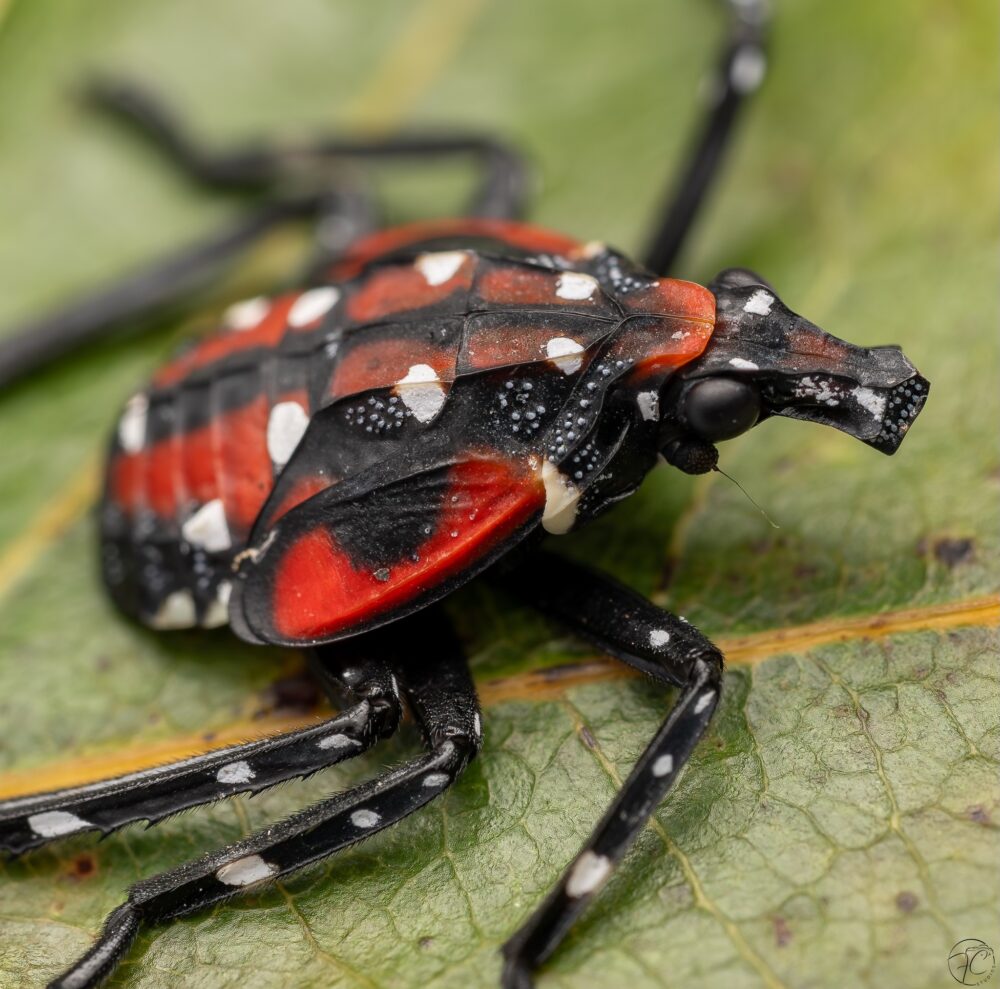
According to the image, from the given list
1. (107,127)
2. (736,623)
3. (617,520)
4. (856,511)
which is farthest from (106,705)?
(107,127)

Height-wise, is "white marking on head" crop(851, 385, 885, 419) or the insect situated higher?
"white marking on head" crop(851, 385, 885, 419)

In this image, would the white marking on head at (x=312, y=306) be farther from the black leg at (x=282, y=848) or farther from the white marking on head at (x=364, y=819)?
the white marking on head at (x=364, y=819)

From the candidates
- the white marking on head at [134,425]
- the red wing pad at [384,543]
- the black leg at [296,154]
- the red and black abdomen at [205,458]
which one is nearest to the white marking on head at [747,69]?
the black leg at [296,154]

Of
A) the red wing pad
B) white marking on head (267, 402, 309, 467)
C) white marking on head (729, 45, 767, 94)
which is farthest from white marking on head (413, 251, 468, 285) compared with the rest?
white marking on head (729, 45, 767, 94)

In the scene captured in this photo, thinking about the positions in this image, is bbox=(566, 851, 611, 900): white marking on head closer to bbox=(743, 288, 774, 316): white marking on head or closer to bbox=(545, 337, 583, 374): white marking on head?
bbox=(545, 337, 583, 374): white marking on head

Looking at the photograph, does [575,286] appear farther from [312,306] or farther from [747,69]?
[747,69]

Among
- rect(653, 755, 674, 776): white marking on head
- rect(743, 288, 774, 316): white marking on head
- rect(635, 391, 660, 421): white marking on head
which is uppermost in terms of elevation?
rect(743, 288, 774, 316): white marking on head
